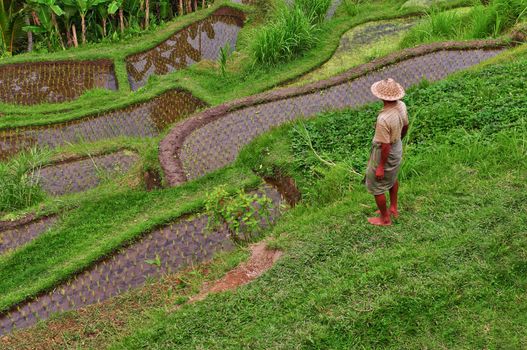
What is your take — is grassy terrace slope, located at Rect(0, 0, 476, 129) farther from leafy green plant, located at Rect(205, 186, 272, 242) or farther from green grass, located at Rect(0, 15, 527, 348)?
leafy green plant, located at Rect(205, 186, 272, 242)

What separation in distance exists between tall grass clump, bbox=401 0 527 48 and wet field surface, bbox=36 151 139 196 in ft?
15.6

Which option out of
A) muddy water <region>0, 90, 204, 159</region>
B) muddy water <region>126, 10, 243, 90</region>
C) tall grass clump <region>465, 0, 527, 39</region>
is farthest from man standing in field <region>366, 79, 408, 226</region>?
muddy water <region>126, 10, 243, 90</region>

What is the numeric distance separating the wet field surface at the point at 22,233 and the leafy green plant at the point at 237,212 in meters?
1.71

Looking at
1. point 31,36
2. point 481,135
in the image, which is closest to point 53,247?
point 481,135

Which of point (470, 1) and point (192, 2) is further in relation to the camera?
point (192, 2)

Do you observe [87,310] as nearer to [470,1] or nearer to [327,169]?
[327,169]

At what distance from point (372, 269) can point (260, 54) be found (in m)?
6.02

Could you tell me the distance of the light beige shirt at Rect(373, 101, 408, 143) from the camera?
12.6 ft

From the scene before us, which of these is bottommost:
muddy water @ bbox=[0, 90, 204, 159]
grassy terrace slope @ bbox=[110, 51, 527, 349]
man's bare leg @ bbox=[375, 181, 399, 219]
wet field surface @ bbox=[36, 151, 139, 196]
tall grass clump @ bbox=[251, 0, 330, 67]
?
wet field surface @ bbox=[36, 151, 139, 196]

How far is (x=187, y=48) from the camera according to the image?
11016 millimetres

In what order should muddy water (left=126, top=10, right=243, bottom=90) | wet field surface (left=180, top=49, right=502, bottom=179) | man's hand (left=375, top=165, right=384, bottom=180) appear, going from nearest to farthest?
man's hand (left=375, top=165, right=384, bottom=180) < wet field surface (left=180, top=49, right=502, bottom=179) < muddy water (left=126, top=10, right=243, bottom=90)

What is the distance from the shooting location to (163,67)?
34.1 ft

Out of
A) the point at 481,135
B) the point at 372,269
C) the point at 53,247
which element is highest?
the point at 481,135

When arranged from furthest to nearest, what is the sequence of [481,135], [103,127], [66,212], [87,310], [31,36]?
[31,36] → [103,127] → [66,212] → [481,135] → [87,310]
